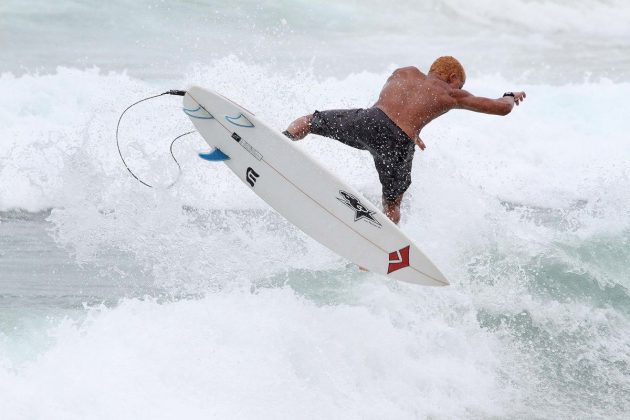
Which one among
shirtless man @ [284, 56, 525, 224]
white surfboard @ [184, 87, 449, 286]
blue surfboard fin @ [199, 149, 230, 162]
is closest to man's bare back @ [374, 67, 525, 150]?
shirtless man @ [284, 56, 525, 224]

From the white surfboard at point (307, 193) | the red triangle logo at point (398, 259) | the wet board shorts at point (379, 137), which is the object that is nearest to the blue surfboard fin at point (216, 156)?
the white surfboard at point (307, 193)

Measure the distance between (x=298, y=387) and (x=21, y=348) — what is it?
1757 millimetres

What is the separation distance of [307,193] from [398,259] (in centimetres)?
77

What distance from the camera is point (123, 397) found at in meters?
4.33

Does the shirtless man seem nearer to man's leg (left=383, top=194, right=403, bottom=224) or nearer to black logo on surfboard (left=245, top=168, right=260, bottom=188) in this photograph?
man's leg (left=383, top=194, right=403, bottom=224)

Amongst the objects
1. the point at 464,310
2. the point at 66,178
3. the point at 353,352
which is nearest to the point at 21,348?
the point at 353,352

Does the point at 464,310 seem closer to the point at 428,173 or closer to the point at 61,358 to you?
the point at 428,173

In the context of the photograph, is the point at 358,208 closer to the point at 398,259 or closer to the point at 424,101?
the point at 398,259

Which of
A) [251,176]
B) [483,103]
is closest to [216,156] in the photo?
[251,176]

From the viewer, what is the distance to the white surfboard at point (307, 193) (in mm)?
5273

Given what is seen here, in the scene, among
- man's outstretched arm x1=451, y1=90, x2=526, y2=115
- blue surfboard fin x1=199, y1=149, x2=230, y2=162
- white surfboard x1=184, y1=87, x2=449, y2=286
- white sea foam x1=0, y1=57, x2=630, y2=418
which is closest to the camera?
white sea foam x1=0, y1=57, x2=630, y2=418


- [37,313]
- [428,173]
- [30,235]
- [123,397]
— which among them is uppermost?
[428,173]

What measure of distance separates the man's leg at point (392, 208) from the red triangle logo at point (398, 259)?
39 centimetres

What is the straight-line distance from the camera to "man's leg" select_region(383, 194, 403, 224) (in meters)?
5.55
